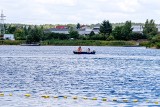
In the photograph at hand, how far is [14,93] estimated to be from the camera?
4628 centimetres

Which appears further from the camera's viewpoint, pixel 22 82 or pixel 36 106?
pixel 22 82

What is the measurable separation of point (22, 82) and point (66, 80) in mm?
5400

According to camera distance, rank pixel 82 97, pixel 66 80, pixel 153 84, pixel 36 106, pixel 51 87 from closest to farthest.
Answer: pixel 36 106 < pixel 82 97 < pixel 51 87 < pixel 153 84 < pixel 66 80

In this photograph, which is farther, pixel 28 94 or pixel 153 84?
pixel 153 84

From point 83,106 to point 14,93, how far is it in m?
8.59

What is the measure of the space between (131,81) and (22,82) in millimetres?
11209

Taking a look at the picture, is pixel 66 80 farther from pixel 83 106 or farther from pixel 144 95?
pixel 83 106

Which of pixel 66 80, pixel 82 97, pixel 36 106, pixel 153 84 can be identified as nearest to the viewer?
pixel 36 106

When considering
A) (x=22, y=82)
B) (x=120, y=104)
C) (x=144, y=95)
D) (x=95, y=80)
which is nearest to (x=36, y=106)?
(x=120, y=104)

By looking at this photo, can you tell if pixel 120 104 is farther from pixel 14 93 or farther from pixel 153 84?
pixel 153 84

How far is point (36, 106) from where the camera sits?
39.2 m

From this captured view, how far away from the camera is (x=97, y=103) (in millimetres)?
41188

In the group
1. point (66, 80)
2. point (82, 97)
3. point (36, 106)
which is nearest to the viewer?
point (36, 106)

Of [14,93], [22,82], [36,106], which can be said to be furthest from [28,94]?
[22,82]
